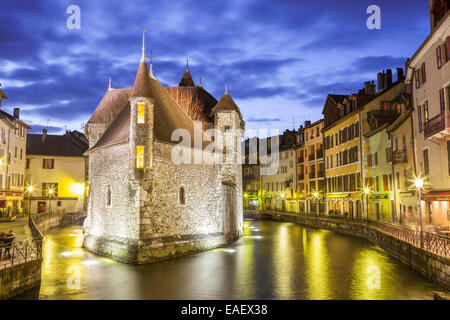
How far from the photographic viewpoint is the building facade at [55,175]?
164 ft

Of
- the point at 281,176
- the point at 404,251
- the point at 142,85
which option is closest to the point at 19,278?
the point at 142,85

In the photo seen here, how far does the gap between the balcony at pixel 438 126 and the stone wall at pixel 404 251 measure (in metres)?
5.49

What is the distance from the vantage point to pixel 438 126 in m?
18.7

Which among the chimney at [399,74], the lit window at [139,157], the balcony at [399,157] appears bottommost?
the lit window at [139,157]

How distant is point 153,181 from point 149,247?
3536 mm

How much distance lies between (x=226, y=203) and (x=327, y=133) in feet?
77.2

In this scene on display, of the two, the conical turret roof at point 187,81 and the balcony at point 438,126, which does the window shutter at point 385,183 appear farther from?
the conical turret roof at point 187,81

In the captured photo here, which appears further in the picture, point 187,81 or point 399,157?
point 187,81

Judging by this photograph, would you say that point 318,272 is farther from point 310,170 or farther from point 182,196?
point 310,170

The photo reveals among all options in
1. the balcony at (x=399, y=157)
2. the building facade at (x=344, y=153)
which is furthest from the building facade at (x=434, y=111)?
the building facade at (x=344, y=153)

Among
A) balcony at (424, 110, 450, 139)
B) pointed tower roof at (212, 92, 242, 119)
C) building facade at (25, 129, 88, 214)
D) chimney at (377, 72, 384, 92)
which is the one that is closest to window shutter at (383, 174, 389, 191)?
chimney at (377, 72, 384, 92)

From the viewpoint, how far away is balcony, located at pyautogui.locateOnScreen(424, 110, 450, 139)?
1786 cm
